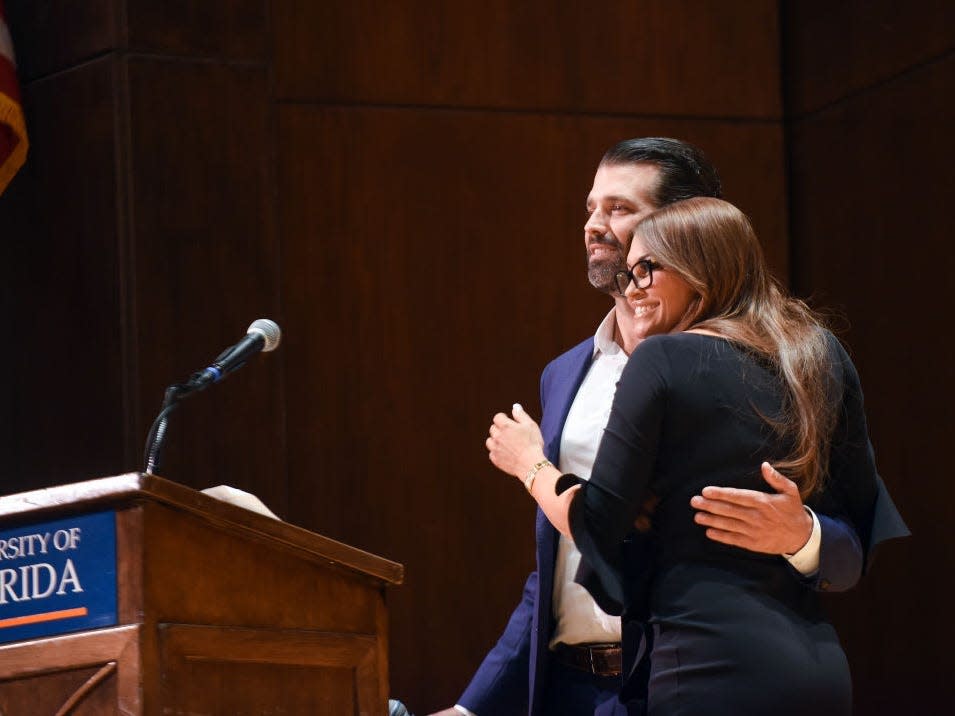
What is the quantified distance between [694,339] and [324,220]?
2373 millimetres

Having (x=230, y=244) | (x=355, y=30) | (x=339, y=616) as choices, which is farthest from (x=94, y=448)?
(x=339, y=616)

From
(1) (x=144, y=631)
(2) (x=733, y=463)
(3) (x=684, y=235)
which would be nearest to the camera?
(1) (x=144, y=631)

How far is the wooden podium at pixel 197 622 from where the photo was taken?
170 cm

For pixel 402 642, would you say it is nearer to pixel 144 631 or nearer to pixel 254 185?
pixel 254 185

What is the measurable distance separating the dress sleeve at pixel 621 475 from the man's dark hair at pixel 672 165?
854mm

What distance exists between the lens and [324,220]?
416 cm

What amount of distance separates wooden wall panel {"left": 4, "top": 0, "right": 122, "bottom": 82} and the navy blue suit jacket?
2007 mm

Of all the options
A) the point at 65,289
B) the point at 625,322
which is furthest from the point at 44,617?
the point at 65,289

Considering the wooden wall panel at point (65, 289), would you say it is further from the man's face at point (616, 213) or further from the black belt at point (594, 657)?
the black belt at point (594, 657)

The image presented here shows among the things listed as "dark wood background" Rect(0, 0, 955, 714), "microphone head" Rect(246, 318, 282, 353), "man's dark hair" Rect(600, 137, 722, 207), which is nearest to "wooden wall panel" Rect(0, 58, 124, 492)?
"dark wood background" Rect(0, 0, 955, 714)

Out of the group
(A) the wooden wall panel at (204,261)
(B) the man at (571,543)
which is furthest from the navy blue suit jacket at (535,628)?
(A) the wooden wall panel at (204,261)

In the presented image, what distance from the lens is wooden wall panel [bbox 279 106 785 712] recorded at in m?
4.14

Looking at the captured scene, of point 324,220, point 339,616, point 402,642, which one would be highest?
point 324,220

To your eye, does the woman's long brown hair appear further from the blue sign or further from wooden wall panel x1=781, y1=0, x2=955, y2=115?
wooden wall panel x1=781, y1=0, x2=955, y2=115
